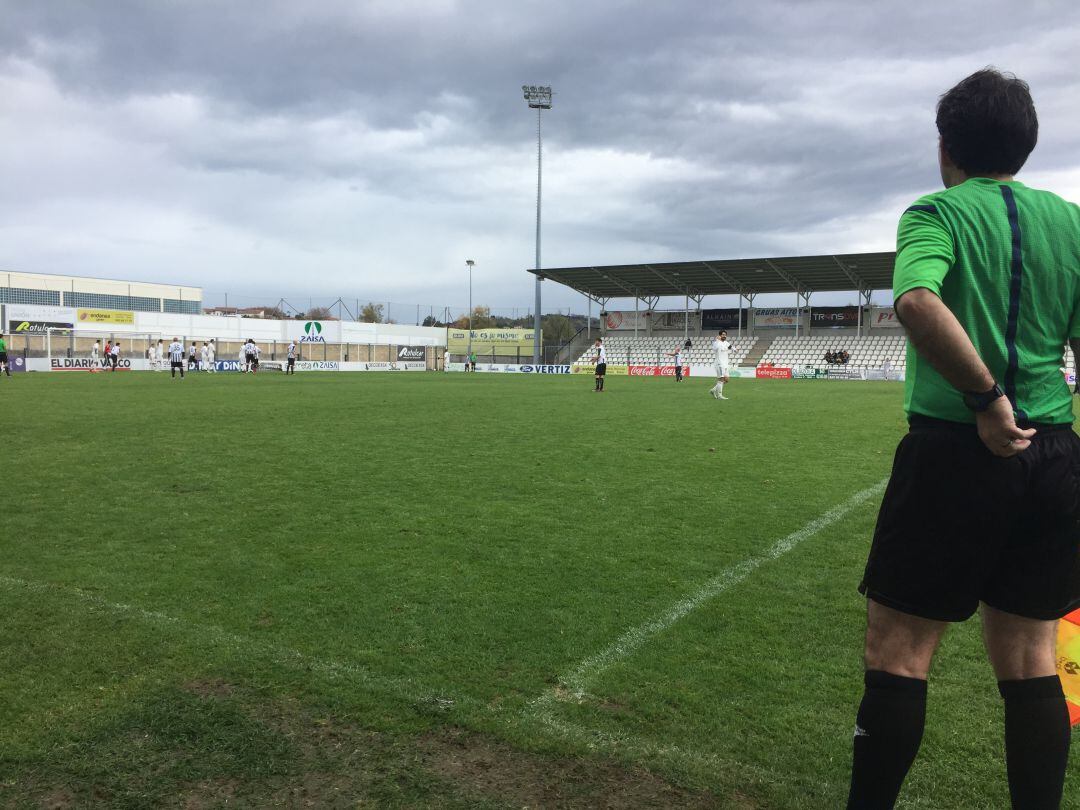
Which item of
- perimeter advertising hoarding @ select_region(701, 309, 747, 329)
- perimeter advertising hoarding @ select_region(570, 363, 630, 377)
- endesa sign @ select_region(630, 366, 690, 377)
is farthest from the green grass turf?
perimeter advertising hoarding @ select_region(701, 309, 747, 329)

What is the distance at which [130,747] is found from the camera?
8.58ft

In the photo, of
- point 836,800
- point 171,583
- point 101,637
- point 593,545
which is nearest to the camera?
point 836,800

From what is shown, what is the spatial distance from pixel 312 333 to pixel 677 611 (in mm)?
60743

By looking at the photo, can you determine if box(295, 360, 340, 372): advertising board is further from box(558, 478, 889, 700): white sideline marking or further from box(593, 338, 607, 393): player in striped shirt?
box(558, 478, 889, 700): white sideline marking

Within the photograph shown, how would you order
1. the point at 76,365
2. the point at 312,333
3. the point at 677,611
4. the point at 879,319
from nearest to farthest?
the point at 677,611 → the point at 76,365 → the point at 879,319 → the point at 312,333

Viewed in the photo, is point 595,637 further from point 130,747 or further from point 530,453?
point 530,453

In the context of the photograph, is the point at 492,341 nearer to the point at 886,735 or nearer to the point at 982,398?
the point at 886,735

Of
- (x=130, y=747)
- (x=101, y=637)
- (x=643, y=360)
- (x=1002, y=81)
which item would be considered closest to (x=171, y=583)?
(x=101, y=637)

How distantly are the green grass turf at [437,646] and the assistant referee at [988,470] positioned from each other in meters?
0.63

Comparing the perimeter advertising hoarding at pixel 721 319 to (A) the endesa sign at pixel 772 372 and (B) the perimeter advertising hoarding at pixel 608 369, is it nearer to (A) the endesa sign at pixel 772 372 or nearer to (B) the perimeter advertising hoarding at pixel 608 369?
(B) the perimeter advertising hoarding at pixel 608 369

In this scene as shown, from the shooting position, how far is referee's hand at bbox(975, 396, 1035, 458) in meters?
1.78

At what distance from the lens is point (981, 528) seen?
1854mm

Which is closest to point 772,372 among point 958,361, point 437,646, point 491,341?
point 491,341

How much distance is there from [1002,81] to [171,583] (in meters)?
4.68
